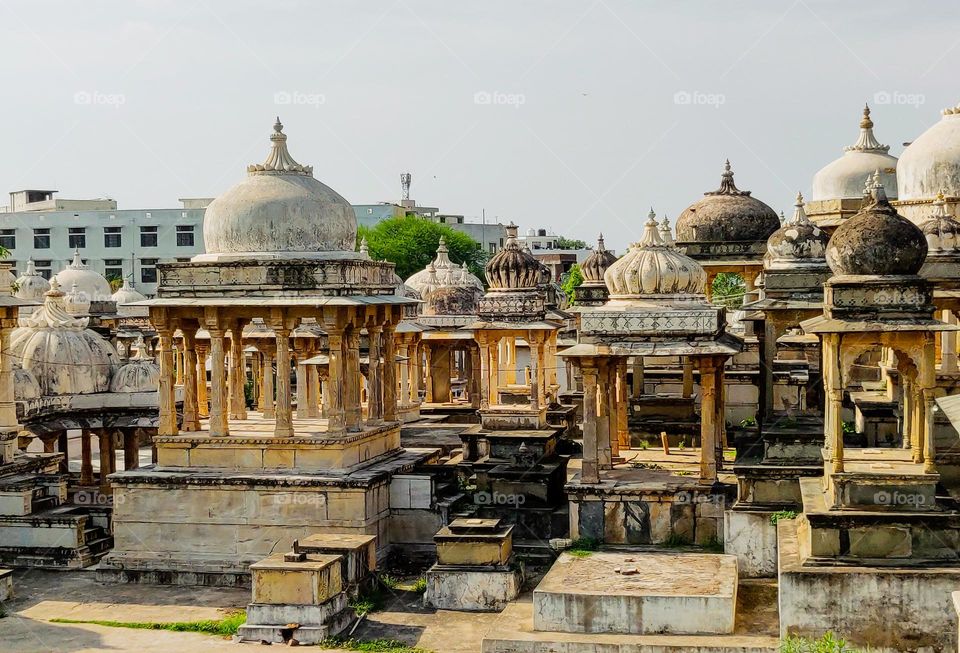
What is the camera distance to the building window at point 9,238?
5672cm

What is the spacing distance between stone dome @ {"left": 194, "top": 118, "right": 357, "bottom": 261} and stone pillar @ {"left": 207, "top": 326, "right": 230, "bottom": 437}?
46.3 inches

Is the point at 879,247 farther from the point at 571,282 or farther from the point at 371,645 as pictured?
the point at 571,282

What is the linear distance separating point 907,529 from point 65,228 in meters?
47.9

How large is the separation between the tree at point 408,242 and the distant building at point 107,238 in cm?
745

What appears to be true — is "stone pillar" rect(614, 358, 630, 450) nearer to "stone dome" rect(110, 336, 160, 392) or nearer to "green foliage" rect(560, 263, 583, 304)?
"stone dome" rect(110, 336, 160, 392)

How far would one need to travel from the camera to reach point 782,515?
16797 millimetres

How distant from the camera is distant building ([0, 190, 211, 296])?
56.3 meters

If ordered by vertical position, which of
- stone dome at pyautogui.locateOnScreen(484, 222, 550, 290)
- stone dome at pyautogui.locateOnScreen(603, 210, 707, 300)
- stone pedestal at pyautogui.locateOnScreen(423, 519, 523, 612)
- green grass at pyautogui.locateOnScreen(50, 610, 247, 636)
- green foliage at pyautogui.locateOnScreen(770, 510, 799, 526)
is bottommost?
green grass at pyautogui.locateOnScreen(50, 610, 247, 636)

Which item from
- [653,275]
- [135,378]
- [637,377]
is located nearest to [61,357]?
[135,378]

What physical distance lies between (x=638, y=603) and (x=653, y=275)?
5.21 metres

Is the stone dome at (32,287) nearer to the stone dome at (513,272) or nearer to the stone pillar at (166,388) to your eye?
the stone dome at (513,272)

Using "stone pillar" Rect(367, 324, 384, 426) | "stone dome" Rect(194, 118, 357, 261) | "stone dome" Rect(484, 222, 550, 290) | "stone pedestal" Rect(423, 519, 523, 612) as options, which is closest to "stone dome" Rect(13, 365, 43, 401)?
"stone dome" Rect(194, 118, 357, 261)

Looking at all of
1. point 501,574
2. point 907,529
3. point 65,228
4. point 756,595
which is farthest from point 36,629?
point 65,228

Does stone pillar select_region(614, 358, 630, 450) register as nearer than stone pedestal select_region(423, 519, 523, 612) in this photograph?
No
